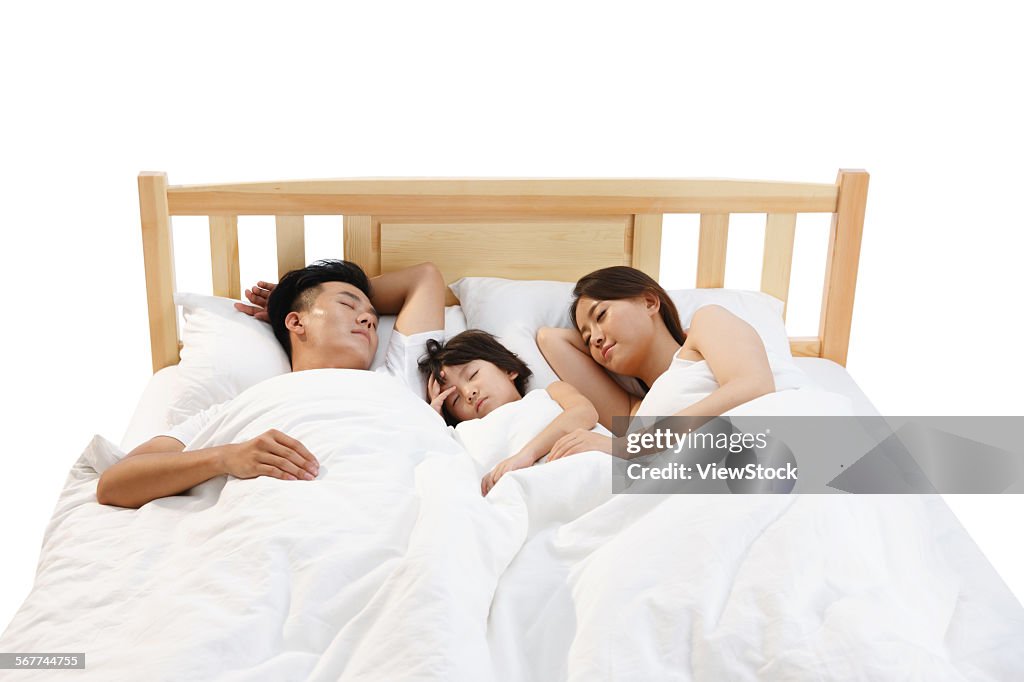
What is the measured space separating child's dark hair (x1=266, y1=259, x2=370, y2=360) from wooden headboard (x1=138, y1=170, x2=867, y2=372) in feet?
0.65

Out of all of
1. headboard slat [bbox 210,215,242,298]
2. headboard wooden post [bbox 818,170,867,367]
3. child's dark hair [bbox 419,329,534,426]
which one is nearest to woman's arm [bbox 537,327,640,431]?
child's dark hair [bbox 419,329,534,426]

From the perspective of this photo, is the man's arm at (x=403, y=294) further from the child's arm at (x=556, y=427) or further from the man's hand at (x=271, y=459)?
the man's hand at (x=271, y=459)

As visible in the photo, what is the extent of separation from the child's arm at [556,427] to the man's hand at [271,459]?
0.39 metres

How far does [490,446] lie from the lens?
94.7 inches

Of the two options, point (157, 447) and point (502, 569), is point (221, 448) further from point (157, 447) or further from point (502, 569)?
point (502, 569)

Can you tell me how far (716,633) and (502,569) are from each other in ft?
1.34

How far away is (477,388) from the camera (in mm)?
2646

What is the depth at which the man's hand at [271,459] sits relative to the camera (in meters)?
2.08

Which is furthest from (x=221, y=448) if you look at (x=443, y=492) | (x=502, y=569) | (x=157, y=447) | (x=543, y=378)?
(x=543, y=378)

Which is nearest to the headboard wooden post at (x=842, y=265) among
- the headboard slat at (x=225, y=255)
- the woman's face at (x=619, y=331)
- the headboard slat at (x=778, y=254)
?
the headboard slat at (x=778, y=254)

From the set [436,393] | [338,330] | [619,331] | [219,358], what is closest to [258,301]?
[219,358]

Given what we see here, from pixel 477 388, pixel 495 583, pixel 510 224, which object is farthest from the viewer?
pixel 510 224

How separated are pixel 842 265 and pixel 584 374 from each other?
935 millimetres

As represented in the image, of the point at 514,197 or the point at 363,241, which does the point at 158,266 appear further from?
the point at 514,197
